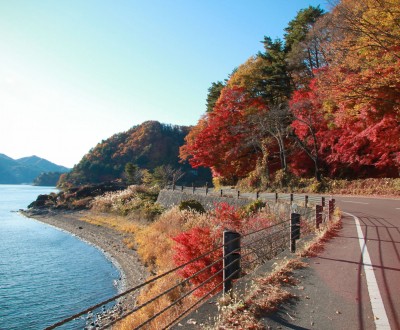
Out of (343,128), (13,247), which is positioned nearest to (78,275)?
(13,247)

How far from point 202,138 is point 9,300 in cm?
2230

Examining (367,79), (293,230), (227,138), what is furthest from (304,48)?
(293,230)

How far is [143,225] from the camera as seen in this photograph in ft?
91.9

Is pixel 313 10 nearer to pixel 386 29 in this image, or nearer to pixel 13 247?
pixel 386 29

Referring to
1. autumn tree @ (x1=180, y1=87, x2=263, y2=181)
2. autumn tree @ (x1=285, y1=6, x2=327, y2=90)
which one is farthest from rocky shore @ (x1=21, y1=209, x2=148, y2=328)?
autumn tree @ (x1=285, y1=6, x2=327, y2=90)

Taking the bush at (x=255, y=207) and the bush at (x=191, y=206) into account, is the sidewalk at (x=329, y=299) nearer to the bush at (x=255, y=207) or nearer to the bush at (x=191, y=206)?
the bush at (x=255, y=207)

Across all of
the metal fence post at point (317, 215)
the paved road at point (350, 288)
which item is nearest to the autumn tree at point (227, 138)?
the metal fence post at point (317, 215)

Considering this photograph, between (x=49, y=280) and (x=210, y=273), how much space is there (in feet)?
41.5

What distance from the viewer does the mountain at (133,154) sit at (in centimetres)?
8994

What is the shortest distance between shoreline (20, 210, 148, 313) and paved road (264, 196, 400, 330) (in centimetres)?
A: 934

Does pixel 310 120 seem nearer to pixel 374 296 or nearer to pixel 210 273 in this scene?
pixel 210 273

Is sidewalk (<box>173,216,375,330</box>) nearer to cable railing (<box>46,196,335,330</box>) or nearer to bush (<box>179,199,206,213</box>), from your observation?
cable railing (<box>46,196,335,330</box>)

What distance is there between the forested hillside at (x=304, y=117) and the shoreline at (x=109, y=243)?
41.2 ft

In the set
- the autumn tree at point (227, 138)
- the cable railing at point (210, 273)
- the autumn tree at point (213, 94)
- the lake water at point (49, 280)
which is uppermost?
the autumn tree at point (213, 94)
